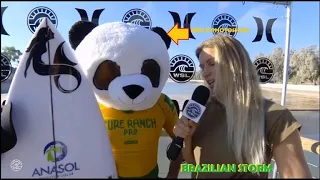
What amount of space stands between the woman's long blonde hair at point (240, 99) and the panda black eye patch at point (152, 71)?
380mm

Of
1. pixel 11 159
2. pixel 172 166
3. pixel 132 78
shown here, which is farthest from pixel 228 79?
pixel 11 159

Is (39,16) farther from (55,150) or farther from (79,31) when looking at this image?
(55,150)

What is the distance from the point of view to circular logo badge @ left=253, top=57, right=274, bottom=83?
2.17m

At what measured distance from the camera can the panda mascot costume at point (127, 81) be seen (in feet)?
4.07

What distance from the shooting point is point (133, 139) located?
4.29ft

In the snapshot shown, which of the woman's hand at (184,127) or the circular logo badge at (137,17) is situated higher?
the circular logo badge at (137,17)

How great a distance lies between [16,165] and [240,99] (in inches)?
34.0

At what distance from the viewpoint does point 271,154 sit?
97 cm

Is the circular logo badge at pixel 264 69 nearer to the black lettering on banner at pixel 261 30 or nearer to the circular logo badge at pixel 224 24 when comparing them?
the black lettering on banner at pixel 261 30

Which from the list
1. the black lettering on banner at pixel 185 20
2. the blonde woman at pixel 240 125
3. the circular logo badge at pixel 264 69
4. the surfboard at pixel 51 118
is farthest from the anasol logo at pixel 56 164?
the circular logo badge at pixel 264 69

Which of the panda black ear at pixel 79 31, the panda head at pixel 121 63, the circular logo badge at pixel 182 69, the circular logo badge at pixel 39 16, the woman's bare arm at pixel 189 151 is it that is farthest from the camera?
the circular logo badge at pixel 182 69

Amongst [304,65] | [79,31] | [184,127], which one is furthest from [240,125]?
[304,65]

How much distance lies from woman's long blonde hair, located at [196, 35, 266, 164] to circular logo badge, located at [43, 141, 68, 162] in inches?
24.3
